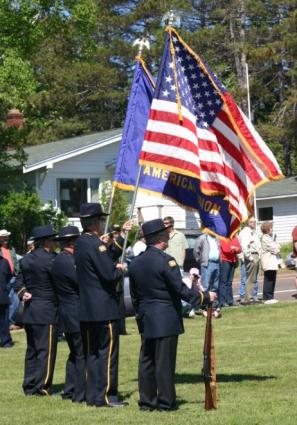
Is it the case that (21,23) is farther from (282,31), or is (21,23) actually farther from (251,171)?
(282,31)

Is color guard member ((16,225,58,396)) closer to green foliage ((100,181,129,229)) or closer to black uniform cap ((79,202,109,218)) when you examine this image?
black uniform cap ((79,202,109,218))

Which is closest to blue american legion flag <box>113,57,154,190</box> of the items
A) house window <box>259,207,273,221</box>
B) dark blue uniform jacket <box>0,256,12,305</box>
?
dark blue uniform jacket <box>0,256,12,305</box>

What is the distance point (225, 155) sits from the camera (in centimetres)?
1237

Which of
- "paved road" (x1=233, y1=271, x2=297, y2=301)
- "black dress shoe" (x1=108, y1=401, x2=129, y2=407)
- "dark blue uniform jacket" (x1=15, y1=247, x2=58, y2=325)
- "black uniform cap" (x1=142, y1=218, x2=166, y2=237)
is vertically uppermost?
"black uniform cap" (x1=142, y1=218, x2=166, y2=237)

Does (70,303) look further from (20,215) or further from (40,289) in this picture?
(20,215)

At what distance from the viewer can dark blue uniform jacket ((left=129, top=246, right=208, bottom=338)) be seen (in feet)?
34.8

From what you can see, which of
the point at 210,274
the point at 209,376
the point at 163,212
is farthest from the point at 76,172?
the point at 209,376

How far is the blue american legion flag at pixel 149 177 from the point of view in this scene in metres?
12.5

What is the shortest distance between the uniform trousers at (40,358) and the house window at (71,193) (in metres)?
27.2

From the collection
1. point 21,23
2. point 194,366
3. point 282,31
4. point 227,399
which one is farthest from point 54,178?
point 227,399

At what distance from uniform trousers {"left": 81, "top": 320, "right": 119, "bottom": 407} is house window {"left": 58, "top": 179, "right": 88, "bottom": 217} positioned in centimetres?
2852

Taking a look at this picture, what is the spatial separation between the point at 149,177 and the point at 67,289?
192cm

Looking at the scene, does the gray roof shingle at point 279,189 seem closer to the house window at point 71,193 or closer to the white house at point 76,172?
the white house at point 76,172

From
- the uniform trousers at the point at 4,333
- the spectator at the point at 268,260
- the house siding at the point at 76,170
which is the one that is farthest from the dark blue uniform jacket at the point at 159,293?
the house siding at the point at 76,170
